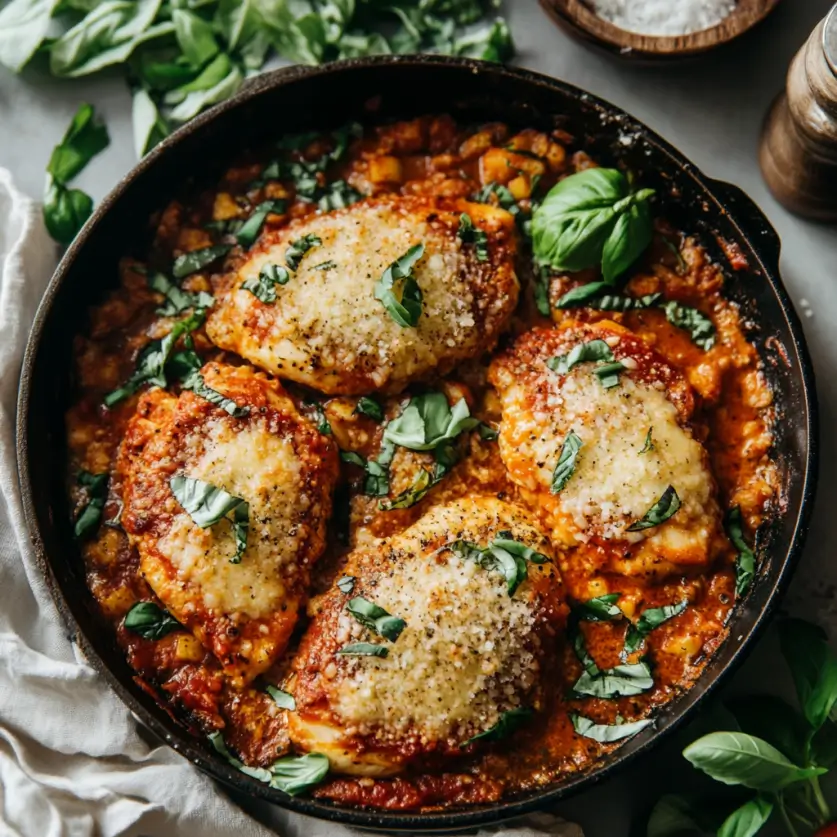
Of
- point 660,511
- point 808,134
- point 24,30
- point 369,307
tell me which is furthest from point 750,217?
point 24,30

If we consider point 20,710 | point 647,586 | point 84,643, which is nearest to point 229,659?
point 84,643

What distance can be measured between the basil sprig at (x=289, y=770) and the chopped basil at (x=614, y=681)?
0.75m

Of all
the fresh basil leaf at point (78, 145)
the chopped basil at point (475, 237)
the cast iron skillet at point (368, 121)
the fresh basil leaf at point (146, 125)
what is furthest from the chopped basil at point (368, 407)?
the fresh basil leaf at point (78, 145)

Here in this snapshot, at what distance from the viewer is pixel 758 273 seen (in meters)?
3.03

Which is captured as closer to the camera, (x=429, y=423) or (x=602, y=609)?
(x=602, y=609)

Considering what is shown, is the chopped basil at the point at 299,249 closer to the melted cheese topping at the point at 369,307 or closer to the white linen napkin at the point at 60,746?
the melted cheese topping at the point at 369,307

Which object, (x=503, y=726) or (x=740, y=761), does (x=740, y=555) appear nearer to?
Answer: (x=740, y=761)

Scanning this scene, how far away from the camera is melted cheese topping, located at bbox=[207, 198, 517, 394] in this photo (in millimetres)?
2900

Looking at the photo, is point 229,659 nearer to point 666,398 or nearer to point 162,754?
point 162,754

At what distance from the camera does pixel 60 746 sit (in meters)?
3.09

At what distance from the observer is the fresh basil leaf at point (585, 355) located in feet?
9.58

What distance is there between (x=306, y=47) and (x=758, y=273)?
166 centimetres

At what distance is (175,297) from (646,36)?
172 cm

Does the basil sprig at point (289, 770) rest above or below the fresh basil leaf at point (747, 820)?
above
